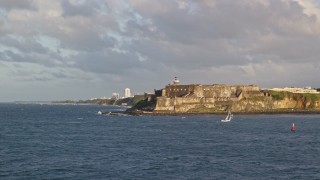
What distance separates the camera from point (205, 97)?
6407 inches

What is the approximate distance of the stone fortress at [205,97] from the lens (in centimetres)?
15750

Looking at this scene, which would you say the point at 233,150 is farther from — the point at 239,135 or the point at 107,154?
the point at 239,135

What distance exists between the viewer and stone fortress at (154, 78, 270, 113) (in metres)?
158

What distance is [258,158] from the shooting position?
2002 inches

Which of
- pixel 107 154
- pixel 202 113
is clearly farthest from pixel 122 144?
pixel 202 113

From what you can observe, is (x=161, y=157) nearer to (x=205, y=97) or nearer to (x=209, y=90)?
(x=205, y=97)

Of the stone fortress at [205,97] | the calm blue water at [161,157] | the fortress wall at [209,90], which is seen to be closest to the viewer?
the calm blue water at [161,157]

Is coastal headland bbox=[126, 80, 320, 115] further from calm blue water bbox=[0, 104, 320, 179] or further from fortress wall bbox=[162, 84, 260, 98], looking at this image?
calm blue water bbox=[0, 104, 320, 179]

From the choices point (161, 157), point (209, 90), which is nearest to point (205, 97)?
point (209, 90)

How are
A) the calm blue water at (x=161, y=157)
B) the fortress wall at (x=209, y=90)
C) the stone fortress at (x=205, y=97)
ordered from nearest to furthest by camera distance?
1. the calm blue water at (x=161, y=157)
2. the stone fortress at (x=205, y=97)
3. the fortress wall at (x=209, y=90)

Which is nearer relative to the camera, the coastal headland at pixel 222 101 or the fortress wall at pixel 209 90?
the coastal headland at pixel 222 101

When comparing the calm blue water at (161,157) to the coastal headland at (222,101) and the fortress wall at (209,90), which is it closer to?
the coastal headland at (222,101)

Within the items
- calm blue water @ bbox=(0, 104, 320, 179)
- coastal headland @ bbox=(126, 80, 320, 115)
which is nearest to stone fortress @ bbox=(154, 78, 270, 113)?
coastal headland @ bbox=(126, 80, 320, 115)

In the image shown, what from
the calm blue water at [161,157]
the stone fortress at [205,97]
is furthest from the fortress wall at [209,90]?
the calm blue water at [161,157]
